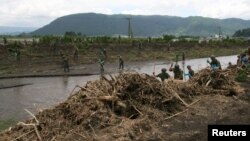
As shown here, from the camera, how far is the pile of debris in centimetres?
992

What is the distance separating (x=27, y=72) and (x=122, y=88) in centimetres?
2699

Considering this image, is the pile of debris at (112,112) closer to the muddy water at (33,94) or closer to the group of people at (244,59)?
the muddy water at (33,94)

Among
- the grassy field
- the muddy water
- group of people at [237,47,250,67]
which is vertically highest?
group of people at [237,47,250,67]

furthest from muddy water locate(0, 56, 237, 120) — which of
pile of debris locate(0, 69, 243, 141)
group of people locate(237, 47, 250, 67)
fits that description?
pile of debris locate(0, 69, 243, 141)

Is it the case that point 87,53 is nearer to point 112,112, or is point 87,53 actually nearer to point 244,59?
point 244,59

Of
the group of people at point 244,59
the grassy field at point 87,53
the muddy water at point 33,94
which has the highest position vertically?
the group of people at point 244,59

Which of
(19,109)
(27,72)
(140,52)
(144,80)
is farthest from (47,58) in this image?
(144,80)

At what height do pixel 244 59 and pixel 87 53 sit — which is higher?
pixel 244 59

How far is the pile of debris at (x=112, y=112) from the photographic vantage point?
992cm

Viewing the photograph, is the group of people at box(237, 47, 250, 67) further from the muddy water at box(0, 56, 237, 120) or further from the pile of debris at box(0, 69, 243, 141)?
the pile of debris at box(0, 69, 243, 141)

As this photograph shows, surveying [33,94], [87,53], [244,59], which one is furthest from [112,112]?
[87,53]

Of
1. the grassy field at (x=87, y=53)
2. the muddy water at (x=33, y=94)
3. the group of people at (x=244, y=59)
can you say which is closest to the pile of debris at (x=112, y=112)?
the muddy water at (x=33, y=94)

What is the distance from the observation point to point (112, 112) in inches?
428

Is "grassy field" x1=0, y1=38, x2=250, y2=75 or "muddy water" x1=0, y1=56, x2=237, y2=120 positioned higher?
"grassy field" x1=0, y1=38, x2=250, y2=75
